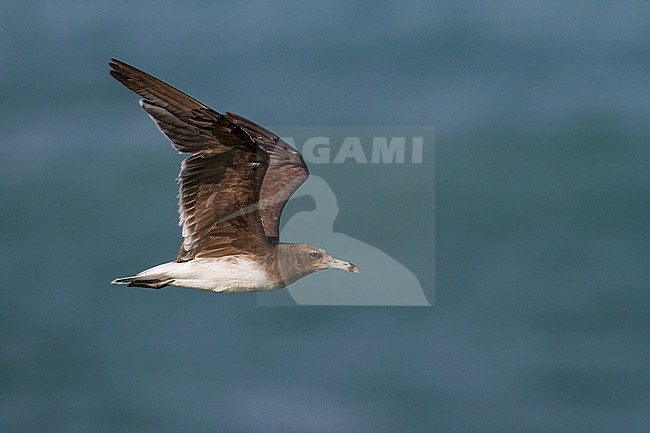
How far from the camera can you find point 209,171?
16109mm

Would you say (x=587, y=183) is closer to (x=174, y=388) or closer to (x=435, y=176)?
(x=435, y=176)

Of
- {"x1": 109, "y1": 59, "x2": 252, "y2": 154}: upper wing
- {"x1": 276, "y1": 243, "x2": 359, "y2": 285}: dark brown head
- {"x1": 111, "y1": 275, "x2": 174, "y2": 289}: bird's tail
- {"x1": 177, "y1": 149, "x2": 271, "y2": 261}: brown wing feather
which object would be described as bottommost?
{"x1": 111, "y1": 275, "x2": 174, "y2": 289}: bird's tail

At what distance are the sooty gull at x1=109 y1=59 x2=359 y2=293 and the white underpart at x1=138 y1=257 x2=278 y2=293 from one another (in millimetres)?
12

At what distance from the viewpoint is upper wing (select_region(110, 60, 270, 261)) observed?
15680 millimetres

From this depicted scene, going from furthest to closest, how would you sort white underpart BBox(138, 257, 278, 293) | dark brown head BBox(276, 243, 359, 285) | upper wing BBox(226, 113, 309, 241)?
upper wing BBox(226, 113, 309, 241) → dark brown head BBox(276, 243, 359, 285) → white underpart BBox(138, 257, 278, 293)

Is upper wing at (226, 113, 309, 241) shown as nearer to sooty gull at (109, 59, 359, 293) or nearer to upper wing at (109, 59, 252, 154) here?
sooty gull at (109, 59, 359, 293)

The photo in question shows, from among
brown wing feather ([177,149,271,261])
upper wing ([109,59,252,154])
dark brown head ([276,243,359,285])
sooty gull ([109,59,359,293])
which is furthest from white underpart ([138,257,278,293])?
upper wing ([109,59,252,154])

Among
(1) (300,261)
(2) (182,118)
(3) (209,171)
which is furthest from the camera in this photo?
(1) (300,261)

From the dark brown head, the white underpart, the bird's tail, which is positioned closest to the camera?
the bird's tail

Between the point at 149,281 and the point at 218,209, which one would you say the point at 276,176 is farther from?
the point at 149,281

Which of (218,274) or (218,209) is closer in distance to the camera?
(218,209)

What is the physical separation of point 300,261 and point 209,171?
190 centimetres

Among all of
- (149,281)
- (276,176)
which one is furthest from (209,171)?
(276,176)

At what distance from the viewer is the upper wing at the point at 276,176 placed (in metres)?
18.1
